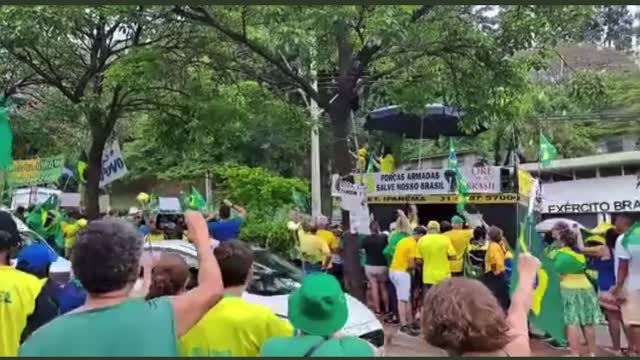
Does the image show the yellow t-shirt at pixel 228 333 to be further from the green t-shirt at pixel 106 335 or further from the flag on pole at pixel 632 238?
the flag on pole at pixel 632 238

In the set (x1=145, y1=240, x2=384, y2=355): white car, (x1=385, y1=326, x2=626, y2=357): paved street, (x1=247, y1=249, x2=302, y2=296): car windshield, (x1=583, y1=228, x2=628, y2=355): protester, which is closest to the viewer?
(x1=145, y1=240, x2=384, y2=355): white car

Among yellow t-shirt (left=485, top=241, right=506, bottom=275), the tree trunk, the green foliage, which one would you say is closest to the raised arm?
yellow t-shirt (left=485, top=241, right=506, bottom=275)

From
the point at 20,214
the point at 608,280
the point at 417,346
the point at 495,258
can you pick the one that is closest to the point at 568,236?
the point at 608,280

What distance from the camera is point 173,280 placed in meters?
4.07

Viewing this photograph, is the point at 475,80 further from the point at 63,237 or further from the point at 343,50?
the point at 63,237

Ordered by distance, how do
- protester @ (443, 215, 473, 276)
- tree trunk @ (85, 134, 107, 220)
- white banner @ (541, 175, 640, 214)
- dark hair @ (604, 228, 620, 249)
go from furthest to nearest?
tree trunk @ (85, 134, 107, 220)
white banner @ (541, 175, 640, 214)
protester @ (443, 215, 473, 276)
dark hair @ (604, 228, 620, 249)

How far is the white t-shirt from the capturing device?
8.05 metres

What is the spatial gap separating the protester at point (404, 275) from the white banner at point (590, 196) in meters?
4.01

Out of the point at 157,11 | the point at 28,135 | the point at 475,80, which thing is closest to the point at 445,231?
the point at 475,80

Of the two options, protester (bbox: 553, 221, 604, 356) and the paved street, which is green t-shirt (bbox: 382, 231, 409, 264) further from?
protester (bbox: 553, 221, 604, 356)

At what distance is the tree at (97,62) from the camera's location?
39.8 ft

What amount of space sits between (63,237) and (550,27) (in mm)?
8771

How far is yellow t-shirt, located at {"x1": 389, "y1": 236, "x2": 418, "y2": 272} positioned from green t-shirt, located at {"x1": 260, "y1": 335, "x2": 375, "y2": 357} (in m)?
8.05

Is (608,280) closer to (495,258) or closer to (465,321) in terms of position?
(495,258)
